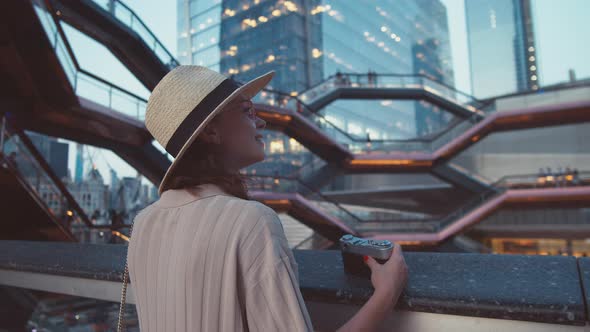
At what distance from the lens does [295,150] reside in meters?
34.3

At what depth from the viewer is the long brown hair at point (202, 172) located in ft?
3.12

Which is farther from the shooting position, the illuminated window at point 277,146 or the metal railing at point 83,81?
the illuminated window at point 277,146

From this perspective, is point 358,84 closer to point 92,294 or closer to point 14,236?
point 14,236

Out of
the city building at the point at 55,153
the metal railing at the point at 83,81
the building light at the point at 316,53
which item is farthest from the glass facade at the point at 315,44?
the city building at the point at 55,153

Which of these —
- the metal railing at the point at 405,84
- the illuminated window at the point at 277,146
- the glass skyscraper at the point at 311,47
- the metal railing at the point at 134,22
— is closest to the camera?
the metal railing at the point at 134,22

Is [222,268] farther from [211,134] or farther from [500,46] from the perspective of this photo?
[500,46]

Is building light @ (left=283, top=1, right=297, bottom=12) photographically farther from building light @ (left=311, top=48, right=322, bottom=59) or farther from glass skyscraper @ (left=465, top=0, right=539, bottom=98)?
glass skyscraper @ (left=465, top=0, right=539, bottom=98)

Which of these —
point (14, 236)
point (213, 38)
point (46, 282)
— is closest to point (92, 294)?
point (46, 282)

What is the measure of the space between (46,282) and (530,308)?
2.39 m

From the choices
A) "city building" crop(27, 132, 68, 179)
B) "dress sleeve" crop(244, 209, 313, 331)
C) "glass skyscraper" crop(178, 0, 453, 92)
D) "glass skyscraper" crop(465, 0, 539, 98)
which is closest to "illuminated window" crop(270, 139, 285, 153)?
"glass skyscraper" crop(178, 0, 453, 92)

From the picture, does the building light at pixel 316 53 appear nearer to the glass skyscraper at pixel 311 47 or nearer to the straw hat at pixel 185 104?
the glass skyscraper at pixel 311 47

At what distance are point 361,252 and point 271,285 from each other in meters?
0.40

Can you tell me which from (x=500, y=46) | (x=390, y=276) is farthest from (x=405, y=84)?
(x=500, y=46)

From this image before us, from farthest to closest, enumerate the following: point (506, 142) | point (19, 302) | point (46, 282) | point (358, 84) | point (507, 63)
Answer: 1. point (507, 63)
2. point (506, 142)
3. point (358, 84)
4. point (19, 302)
5. point (46, 282)
